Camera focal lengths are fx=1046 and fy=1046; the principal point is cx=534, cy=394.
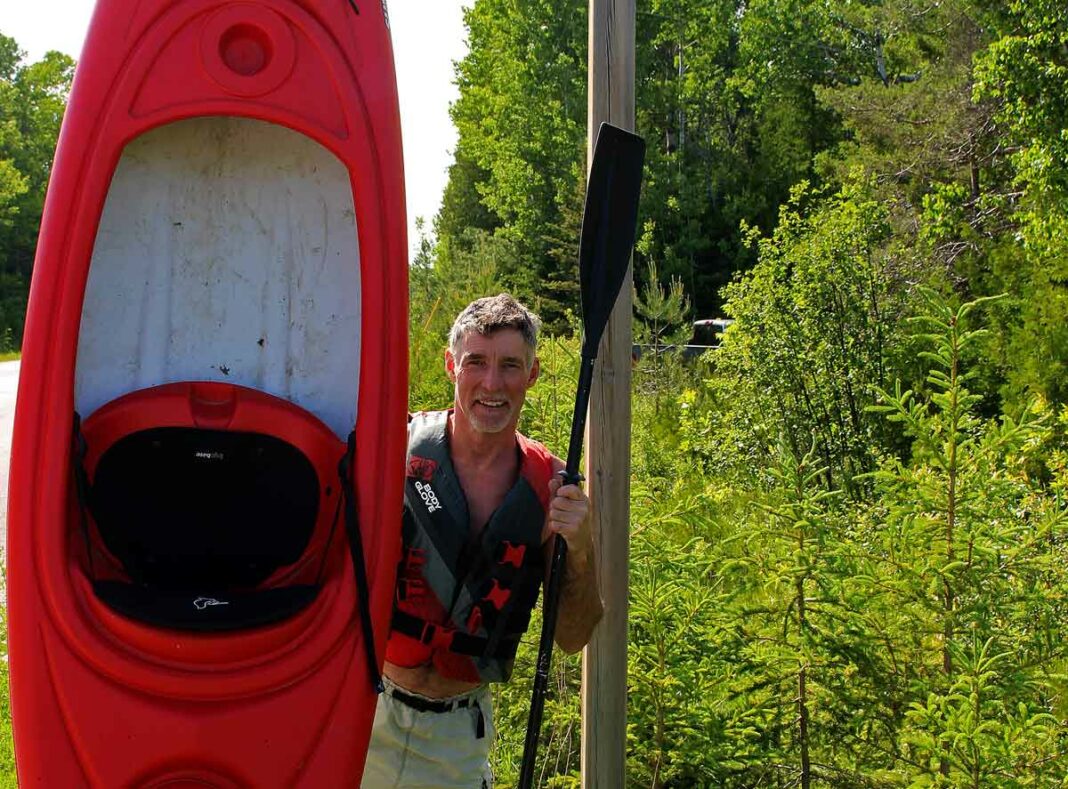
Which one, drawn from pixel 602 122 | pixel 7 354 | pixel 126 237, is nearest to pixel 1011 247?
pixel 602 122

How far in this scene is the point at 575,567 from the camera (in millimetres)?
2379

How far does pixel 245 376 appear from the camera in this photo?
2607 millimetres

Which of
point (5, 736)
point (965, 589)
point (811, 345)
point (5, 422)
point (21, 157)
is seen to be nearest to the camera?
point (965, 589)

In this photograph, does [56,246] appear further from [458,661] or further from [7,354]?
[7,354]

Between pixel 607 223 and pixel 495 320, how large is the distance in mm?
403

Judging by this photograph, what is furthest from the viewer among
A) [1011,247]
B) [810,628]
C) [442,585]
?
[1011,247]

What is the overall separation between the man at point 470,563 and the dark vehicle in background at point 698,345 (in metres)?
0.36

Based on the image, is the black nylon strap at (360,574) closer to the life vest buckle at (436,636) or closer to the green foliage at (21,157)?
the life vest buckle at (436,636)

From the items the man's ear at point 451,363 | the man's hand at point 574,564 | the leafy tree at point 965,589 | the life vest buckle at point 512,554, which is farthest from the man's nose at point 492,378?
the leafy tree at point 965,589

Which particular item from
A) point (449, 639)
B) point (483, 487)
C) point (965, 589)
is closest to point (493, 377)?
point (483, 487)

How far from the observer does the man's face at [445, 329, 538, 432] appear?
2.39 meters

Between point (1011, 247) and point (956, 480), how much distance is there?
24.1ft

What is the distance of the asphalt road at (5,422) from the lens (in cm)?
728

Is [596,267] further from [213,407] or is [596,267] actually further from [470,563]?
[213,407]
